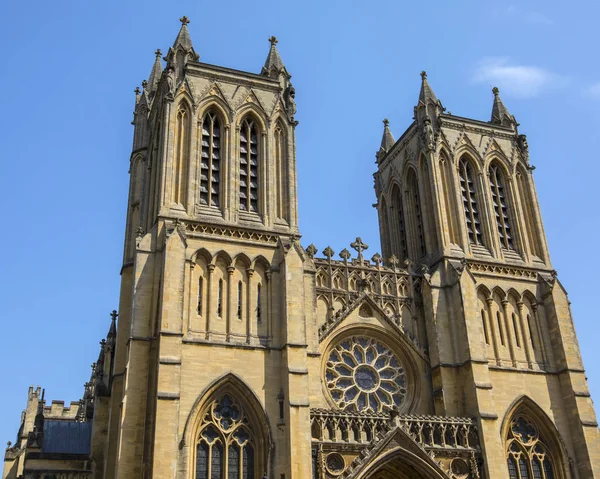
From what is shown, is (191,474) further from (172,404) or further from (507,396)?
(507,396)

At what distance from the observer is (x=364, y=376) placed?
2981 cm

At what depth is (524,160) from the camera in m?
36.8

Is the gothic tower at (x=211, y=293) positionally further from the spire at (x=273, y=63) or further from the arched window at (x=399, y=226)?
the arched window at (x=399, y=226)

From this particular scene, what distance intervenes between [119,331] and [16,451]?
63.5 feet

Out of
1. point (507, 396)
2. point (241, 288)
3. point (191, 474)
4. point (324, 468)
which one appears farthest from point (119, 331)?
point (507, 396)

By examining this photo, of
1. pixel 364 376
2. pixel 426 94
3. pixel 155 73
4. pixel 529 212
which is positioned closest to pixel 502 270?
pixel 529 212

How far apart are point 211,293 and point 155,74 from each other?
15.2 meters

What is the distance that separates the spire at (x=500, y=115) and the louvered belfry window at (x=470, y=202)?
419 centimetres

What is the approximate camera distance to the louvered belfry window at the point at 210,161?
30.0 meters

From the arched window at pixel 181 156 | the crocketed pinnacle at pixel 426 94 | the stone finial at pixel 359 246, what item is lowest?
the stone finial at pixel 359 246

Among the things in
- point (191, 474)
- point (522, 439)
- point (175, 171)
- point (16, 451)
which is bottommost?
point (191, 474)

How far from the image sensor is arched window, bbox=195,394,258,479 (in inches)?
970

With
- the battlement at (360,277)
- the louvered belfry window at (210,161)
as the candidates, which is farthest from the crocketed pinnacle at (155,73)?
the battlement at (360,277)

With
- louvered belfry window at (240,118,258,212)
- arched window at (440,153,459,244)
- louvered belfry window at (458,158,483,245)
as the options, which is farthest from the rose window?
louvered belfry window at (458,158,483,245)
